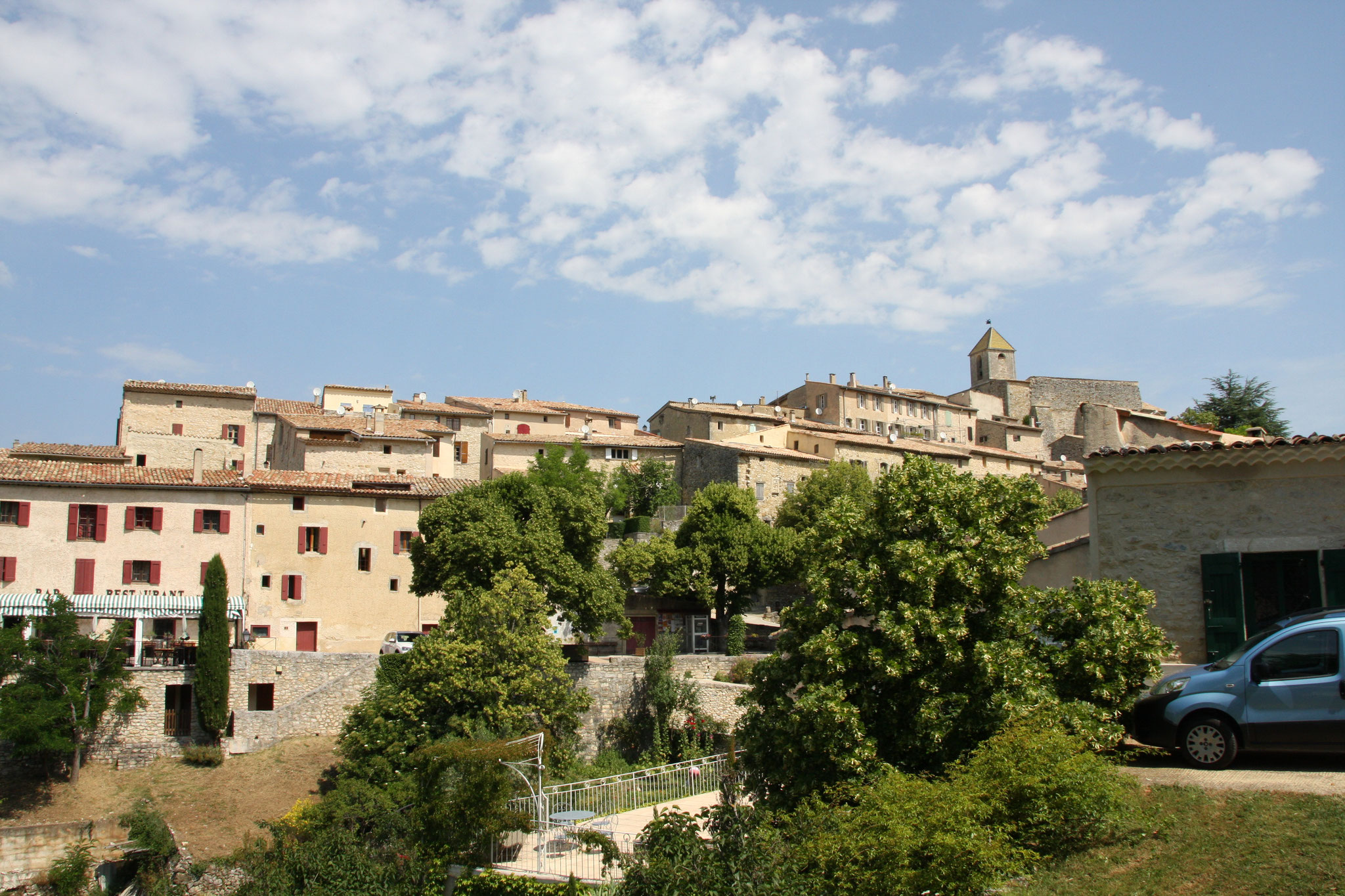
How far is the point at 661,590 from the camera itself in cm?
3831

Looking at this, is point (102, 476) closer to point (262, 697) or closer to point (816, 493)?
point (262, 697)

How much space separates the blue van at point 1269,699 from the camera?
38.8ft

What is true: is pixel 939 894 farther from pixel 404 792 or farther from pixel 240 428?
pixel 240 428

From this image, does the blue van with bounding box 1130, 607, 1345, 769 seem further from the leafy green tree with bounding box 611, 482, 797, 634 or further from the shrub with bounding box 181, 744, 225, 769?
the shrub with bounding box 181, 744, 225, 769

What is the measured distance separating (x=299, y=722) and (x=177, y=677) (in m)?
4.41

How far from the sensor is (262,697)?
32.8 metres

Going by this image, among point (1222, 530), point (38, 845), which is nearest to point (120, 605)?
point (38, 845)

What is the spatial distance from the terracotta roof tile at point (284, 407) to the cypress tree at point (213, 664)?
22257 mm

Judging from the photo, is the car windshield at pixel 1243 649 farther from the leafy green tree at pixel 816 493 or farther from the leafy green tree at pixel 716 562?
the leafy green tree at pixel 816 493

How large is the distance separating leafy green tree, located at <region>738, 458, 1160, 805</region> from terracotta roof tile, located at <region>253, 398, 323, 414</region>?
4447 cm

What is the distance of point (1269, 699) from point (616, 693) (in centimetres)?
2343

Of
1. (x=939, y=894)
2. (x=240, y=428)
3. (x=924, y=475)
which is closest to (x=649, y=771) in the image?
(x=924, y=475)

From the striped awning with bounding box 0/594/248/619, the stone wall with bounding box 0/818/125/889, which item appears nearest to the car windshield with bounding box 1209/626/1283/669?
the stone wall with bounding box 0/818/125/889

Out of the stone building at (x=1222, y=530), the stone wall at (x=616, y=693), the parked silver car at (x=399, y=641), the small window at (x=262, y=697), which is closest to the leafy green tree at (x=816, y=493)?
the stone wall at (x=616, y=693)
